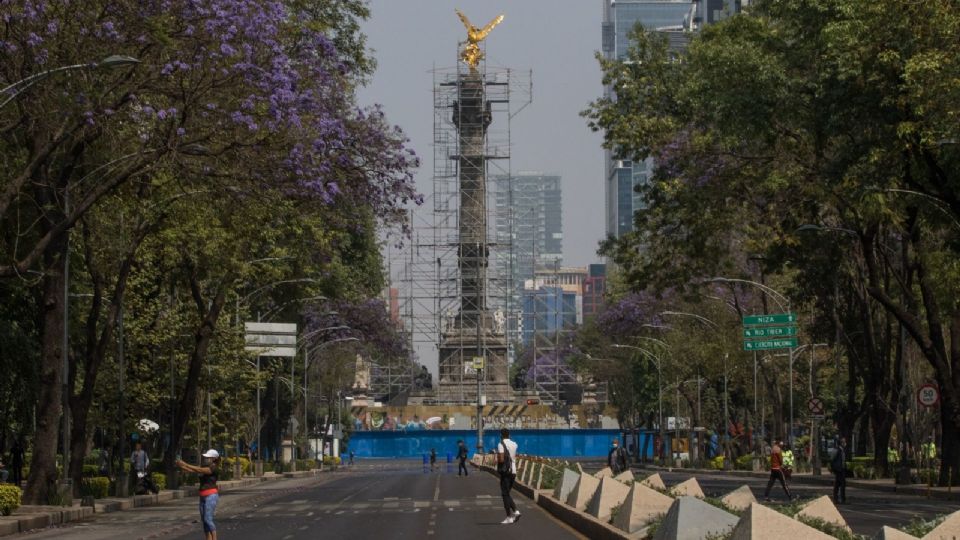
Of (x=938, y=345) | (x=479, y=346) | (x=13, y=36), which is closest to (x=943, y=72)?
(x=938, y=345)

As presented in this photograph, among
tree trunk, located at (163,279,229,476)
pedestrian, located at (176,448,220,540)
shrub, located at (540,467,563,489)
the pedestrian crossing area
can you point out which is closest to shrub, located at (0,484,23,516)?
the pedestrian crossing area

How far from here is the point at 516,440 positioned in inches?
4729

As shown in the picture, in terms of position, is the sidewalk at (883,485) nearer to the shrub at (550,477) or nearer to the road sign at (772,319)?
the road sign at (772,319)

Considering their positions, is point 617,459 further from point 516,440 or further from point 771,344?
point 516,440

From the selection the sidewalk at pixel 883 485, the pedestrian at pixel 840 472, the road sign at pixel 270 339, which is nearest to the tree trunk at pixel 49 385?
the pedestrian at pixel 840 472

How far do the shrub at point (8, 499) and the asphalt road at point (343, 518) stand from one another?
1.39 metres

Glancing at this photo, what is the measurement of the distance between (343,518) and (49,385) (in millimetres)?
7813

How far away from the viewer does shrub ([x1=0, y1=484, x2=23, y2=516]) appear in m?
34.8

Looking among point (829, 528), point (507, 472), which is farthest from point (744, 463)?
point (829, 528)

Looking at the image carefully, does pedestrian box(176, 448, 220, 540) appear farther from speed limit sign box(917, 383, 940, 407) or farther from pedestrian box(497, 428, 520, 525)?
speed limit sign box(917, 383, 940, 407)

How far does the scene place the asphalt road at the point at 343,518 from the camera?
1161 inches

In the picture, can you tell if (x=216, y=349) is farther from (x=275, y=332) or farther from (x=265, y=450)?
(x=265, y=450)

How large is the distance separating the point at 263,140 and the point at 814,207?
1664cm

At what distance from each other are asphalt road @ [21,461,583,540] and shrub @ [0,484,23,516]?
4.55ft
